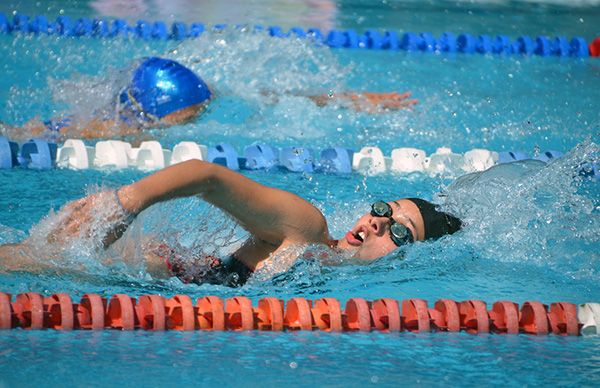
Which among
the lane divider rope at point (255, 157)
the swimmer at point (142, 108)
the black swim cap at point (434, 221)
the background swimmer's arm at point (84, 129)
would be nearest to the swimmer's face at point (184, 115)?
the swimmer at point (142, 108)

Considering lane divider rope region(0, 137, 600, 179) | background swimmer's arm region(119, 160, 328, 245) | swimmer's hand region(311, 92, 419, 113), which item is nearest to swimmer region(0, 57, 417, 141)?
lane divider rope region(0, 137, 600, 179)

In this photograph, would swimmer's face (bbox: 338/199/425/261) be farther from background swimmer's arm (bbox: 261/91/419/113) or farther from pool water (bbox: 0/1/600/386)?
background swimmer's arm (bbox: 261/91/419/113)

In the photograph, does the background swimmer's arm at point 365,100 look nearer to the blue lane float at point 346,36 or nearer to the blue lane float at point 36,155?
the blue lane float at point 346,36

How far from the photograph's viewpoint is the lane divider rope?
182 inches

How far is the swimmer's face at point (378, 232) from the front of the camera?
3018mm

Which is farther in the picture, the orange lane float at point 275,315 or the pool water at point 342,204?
the orange lane float at point 275,315

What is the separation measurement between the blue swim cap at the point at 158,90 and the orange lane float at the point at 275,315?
2.30 meters

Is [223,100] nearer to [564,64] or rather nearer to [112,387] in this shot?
[564,64]

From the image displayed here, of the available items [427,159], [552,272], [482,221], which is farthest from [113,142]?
[552,272]

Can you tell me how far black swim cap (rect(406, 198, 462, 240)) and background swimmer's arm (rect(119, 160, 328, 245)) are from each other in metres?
0.35

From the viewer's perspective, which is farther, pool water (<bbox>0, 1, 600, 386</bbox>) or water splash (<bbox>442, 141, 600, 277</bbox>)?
water splash (<bbox>442, 141, 600, 277</bbox>)

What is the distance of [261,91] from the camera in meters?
5.98

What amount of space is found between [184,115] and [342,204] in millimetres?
1307

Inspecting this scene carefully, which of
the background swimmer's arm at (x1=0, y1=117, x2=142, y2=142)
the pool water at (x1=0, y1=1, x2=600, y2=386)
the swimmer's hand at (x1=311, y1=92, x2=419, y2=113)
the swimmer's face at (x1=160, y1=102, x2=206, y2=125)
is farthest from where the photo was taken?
the swimmer's hand at (x1=311, y1=92, x2=419, y2=113)
